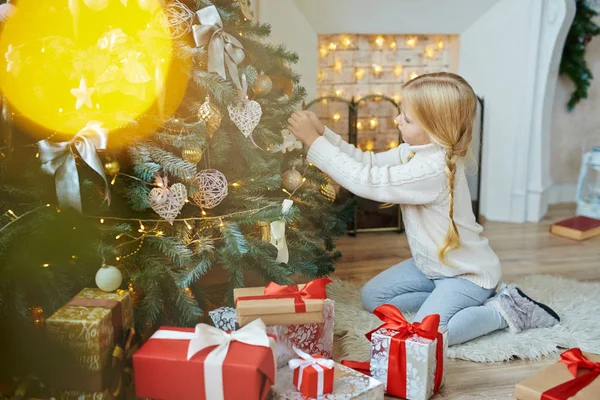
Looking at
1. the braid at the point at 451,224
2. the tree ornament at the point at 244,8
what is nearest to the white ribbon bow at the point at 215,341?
the braid at the point at 451,224

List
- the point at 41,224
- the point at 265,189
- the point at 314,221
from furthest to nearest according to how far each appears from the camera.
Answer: the point at 314,221 < the point at 265,189 < the point at 41,224

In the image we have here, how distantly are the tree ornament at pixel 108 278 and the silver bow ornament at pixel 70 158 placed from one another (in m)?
0.16

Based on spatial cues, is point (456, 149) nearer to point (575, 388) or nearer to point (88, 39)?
point (575, 388)

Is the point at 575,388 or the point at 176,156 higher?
the point at 176,156

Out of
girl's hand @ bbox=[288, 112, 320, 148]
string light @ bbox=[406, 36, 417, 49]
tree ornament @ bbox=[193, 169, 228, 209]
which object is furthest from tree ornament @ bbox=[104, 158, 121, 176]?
string light @ bbox=[406, 36, 417, 49]

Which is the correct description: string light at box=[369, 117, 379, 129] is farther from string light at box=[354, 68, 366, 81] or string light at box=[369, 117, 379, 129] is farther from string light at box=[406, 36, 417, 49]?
string light at box=[406, 36, 417, 49]

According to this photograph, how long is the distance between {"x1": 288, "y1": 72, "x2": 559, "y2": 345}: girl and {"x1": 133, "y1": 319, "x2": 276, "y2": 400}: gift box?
27.0 inches

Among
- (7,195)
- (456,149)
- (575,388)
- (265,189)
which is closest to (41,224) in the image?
(7,195)

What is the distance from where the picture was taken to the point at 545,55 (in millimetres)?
3250

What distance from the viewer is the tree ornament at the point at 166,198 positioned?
1.66 meters

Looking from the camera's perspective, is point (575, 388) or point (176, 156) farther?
point (176, 156)

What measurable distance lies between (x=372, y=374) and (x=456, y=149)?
71cm

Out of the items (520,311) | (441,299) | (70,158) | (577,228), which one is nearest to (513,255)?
(577,228)

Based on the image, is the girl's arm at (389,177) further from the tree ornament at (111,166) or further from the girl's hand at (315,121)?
the tree ornament at (111,166)
